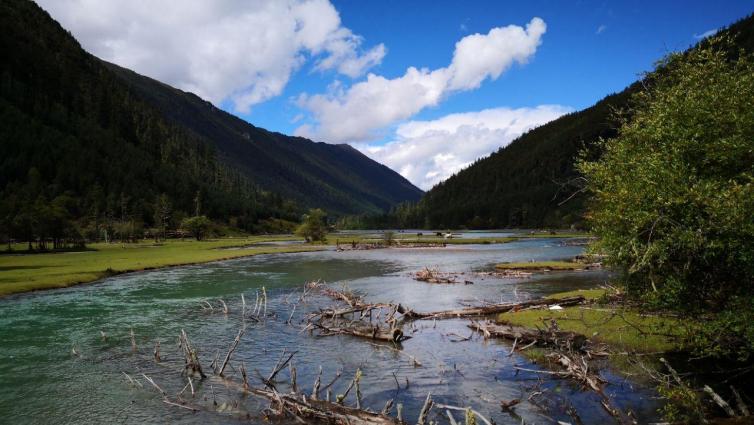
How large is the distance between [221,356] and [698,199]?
24.6 meters

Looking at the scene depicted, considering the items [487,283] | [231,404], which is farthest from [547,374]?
[487,283]

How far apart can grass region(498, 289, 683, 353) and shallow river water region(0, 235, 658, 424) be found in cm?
360

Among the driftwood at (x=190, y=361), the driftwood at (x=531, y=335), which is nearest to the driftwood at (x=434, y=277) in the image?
the driftwood at (x=531, y=335)

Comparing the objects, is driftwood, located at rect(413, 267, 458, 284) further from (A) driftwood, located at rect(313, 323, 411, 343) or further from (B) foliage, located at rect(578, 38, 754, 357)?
(B) foliage, located at rect(578, 38, 754, 357)

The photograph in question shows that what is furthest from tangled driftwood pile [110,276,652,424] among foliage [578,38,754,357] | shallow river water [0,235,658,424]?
foliage [578,38,754,357]

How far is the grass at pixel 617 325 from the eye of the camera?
24688 mm

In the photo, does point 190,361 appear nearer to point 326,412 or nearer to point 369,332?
point 326,412

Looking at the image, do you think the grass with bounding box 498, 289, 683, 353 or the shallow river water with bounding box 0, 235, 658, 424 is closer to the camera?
the shallow river water with bounding box 0, 235, 658, 424

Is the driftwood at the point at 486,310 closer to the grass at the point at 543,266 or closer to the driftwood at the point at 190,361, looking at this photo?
the driftwood at the point at 190,361

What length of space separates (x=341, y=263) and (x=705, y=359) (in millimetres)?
70535

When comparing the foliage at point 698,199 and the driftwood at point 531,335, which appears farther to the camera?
the driftwood at point 531,335

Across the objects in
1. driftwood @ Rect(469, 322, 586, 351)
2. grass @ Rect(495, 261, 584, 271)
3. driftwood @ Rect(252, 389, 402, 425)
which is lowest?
grass @ Rect(495, 261, 584, 271)

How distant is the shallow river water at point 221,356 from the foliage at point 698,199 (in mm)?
5049

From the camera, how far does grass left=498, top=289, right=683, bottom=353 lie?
24.7 metres
